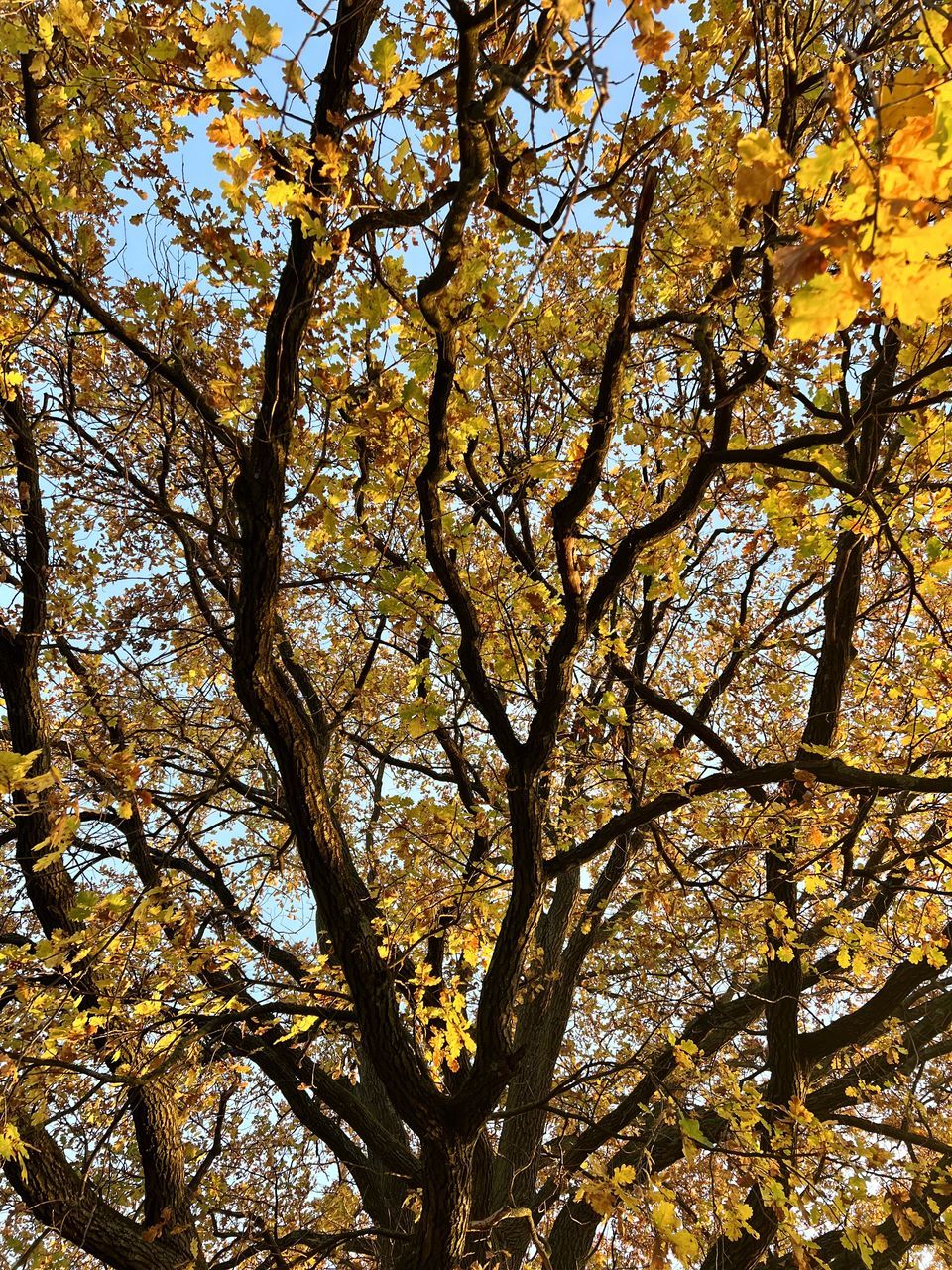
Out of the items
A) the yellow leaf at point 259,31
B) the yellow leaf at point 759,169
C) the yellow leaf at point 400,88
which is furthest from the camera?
the yellow leaf at point 400,88

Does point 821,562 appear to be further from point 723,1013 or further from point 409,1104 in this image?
point 409,1104

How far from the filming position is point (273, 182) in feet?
8.19

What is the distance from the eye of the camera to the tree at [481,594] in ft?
8.78

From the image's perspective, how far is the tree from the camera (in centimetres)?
268

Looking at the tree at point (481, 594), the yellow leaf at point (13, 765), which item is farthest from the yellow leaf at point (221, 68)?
the yellow leaf at point (13, 765)

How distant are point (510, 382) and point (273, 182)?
280cm

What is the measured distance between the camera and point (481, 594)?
4078 millimetres

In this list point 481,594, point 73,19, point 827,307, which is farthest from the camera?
point 481,594

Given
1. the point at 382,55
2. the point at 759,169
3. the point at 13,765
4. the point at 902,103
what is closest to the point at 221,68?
the point at 382,55

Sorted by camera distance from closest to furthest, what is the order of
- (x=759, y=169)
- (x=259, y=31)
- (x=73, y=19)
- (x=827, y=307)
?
Result: (x=827, y=307), (x=759, y=169), (x=259, y=31), (x=73, y=19)

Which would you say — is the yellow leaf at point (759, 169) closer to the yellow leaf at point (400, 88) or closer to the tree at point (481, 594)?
the tree at point (481, 594)

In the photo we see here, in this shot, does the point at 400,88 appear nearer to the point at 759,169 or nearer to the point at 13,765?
the point at 759,169

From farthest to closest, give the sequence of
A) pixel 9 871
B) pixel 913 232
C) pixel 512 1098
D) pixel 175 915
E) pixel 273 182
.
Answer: pixel 9 871
pixel 512 1098
pixel 175 915
pixel 273 182
pixel 913 232

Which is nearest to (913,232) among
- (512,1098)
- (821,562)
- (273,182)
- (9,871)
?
(273,182)
